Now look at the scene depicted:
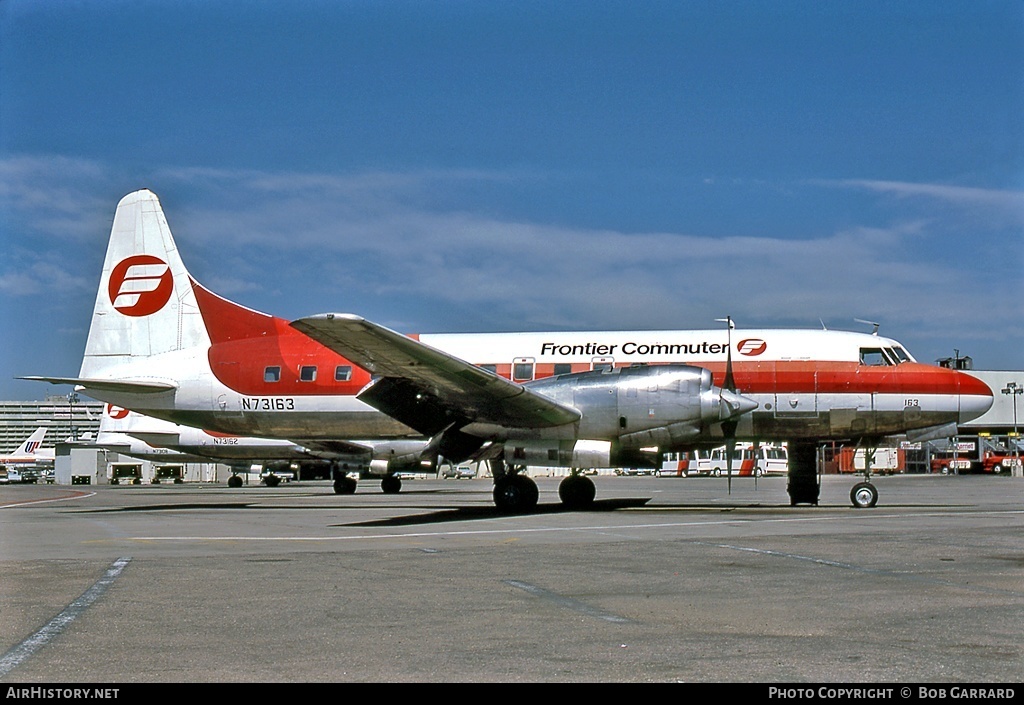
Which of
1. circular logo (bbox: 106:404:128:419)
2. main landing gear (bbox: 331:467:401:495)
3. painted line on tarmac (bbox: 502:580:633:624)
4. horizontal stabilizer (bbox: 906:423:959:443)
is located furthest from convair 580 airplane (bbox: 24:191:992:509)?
circular logo (bbox: 106:404:128:419)

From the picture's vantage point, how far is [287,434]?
89.2 ft

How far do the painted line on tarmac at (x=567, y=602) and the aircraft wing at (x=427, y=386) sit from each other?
321 inches

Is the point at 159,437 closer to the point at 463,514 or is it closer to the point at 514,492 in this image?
the point at 463,514

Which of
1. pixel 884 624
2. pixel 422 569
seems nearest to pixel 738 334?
pixel 422 569

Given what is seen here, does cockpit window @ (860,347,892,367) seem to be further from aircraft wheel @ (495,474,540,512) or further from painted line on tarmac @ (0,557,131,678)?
painted line on tarmac @ (0,557,131,678)

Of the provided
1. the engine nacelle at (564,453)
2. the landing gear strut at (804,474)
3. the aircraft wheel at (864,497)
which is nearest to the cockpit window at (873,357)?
the landing gear strut at (804,474)

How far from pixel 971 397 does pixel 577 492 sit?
9362 millimetres

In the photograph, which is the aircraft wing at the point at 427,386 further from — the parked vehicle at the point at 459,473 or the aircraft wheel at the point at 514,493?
the parked vehicle at the point at 459,473

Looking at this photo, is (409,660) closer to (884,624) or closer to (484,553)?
(884,624)

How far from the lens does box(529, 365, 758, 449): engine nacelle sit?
68.7 ft

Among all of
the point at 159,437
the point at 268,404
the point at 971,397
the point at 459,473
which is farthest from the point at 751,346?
the point at 459,473

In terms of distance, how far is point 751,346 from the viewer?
23859mm

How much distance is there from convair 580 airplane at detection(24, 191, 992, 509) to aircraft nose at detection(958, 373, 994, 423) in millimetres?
33

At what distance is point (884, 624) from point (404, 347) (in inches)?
495
